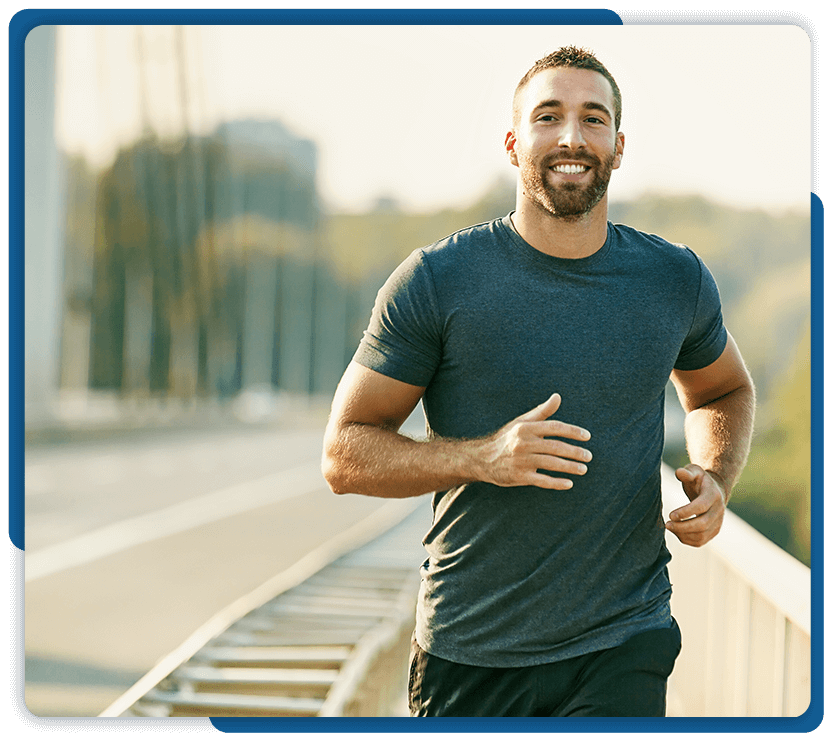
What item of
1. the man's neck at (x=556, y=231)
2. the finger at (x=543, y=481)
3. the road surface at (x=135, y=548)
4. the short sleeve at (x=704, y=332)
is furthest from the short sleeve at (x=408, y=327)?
the road surface at (x=135, y=548)

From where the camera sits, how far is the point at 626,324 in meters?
2.30

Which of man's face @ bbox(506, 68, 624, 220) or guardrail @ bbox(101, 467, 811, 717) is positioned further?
guardrail @ bbox(101, 467, 811, 717)

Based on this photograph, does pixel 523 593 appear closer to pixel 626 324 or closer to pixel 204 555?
pixel 626 324

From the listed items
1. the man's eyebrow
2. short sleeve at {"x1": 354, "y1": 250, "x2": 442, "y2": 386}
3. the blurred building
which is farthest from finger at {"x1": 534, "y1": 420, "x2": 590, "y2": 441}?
the blurred building

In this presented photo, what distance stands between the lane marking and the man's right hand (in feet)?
22.9

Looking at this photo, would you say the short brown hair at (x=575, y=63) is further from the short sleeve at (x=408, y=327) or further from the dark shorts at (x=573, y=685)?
the dark shorts at (x=573, y=685)

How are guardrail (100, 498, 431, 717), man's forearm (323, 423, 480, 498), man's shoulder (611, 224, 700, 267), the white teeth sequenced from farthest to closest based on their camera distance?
guardrail (100, 498, 431, 717)
man's shoulder (611, 224, 700, 267)
the white teeth
man's forearm (323, 423, 480, 498)

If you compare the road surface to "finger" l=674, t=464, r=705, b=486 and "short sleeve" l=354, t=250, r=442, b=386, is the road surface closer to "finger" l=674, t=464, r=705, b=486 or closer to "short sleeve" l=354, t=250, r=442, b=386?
"short sleeve" l=354, t=250, r=442, b=386

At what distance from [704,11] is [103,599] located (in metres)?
7.18

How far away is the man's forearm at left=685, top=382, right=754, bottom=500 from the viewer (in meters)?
2.56

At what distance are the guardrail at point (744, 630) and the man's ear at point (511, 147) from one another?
1.04 m

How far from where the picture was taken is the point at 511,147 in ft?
7.91

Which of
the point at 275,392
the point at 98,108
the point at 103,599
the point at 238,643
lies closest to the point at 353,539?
the point at 103,599

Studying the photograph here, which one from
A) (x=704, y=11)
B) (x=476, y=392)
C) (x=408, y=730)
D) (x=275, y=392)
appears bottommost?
(x=275, y=392)
